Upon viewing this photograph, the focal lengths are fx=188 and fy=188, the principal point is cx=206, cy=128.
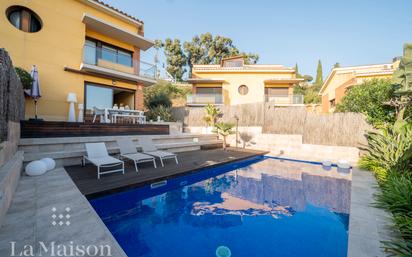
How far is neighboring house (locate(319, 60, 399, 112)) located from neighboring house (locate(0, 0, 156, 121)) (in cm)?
1875

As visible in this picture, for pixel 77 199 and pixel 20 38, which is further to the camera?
pixel 20 38

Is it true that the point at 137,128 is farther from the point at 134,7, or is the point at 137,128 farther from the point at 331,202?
the point at 134,7

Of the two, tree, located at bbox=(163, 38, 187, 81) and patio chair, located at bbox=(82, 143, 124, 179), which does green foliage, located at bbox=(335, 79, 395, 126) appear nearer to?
patio chair, located at bbox=(82, 143, 124, 179)

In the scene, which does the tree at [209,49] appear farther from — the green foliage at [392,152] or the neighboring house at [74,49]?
the green foliage at [392,152]

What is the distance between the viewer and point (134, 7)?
578 inches

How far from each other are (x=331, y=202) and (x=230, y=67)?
19859 millimetres

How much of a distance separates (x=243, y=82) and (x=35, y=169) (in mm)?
20647

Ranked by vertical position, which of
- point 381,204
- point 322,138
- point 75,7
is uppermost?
point 75,7

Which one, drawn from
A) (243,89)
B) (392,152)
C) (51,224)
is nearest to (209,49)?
(243,89)

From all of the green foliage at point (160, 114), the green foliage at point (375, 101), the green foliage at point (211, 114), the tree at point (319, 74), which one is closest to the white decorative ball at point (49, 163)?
the green foliage at point (160, 114)

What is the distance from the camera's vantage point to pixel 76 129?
7.77 m

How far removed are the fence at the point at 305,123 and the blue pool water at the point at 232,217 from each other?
4056mm

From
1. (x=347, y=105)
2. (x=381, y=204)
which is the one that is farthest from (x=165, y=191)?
(x=347, y=105)

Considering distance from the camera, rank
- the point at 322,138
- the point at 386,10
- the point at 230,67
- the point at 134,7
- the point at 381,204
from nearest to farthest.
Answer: the point at 381,204, the point at 322,138, the point at 386,10, the point at 134,7, the point at 230,67
